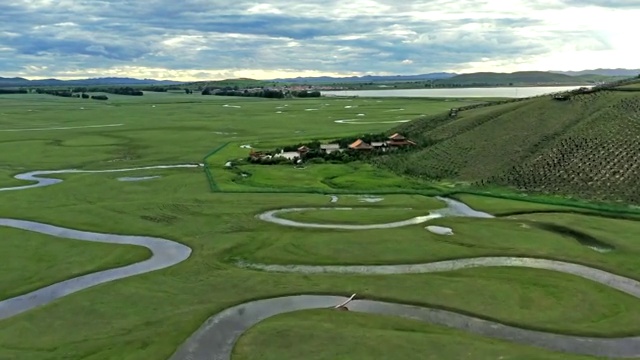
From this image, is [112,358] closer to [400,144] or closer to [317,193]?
Answer: [317,193]

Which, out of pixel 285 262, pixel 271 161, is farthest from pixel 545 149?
pixel 285 262

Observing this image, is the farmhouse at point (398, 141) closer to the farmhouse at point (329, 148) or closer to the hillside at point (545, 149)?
the hillside at point (545, 149)

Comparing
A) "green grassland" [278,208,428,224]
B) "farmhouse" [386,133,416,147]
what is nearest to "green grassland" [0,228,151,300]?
"green grassland" [278,208,428,224]

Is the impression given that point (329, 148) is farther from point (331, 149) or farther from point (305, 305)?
point (305, 305)

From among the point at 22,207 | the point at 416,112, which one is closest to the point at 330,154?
the point at 22,207

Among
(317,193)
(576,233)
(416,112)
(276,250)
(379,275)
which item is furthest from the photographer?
(416,112)
